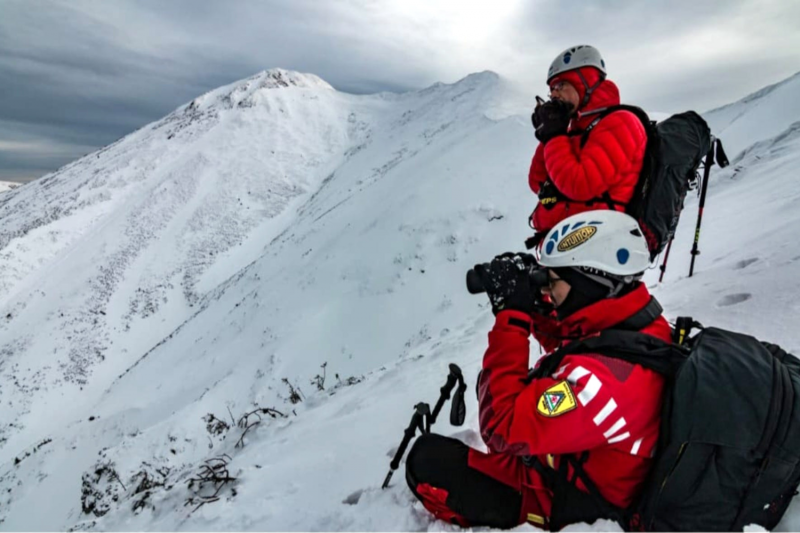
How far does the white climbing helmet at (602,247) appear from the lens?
7.45 feet

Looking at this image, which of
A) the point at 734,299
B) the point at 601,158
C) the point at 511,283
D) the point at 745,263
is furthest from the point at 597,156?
the point at 745,263

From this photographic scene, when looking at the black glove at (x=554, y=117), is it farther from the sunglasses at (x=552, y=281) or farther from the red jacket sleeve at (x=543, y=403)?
the red jacket sleeve at (x=543, y=403)

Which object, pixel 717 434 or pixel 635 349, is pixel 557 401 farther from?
pixel 717 434

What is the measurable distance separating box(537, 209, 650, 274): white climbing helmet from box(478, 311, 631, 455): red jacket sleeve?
424 millimetres

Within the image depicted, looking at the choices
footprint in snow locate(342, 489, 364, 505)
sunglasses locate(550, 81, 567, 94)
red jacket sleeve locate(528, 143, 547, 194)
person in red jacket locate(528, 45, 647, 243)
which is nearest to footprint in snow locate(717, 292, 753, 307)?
person in red jacket locate(528, 45, 647, 243)

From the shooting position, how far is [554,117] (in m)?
3.84

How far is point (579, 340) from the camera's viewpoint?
218 centimetres

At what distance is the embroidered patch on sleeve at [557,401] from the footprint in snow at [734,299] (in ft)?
12.8

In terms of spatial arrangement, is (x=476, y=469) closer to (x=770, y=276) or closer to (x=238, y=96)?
(x=770, y=276)

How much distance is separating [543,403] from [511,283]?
661 millimetres

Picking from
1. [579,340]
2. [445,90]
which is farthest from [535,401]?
[445,90]

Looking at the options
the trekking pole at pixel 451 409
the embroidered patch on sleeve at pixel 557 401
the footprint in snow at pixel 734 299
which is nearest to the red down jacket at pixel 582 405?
the embroidered patch on sleeve at pixel 557 401

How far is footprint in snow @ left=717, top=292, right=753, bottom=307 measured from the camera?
15.4 ft

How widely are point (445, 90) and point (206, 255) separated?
110 ft
